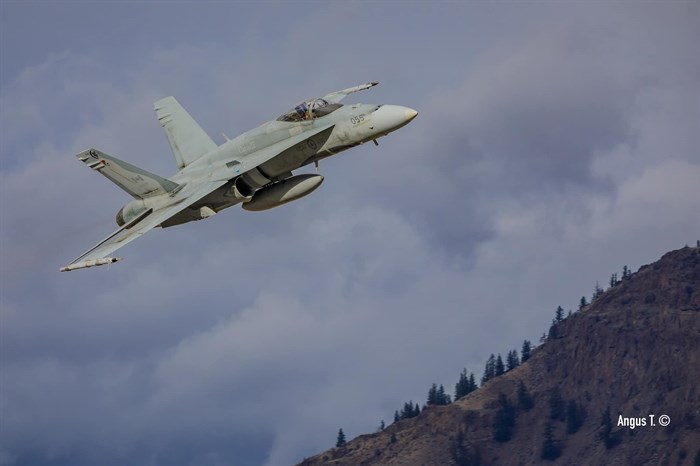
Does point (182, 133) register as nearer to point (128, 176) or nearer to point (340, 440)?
point (128, 176)

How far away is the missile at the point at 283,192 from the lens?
64250 mm

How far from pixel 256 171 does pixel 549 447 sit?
136834 millimetres

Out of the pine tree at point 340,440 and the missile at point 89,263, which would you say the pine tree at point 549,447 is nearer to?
the pine tree at point 340,440

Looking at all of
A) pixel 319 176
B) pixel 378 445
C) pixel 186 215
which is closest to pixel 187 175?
pixel 186 215

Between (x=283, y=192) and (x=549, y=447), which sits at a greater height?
(x=549, y=447)

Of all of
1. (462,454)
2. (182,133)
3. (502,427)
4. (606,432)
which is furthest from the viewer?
(502,427)

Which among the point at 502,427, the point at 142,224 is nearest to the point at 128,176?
the point at 142,224

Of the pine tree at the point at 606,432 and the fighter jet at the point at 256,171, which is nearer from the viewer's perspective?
the fighter jet at the point at 256,171

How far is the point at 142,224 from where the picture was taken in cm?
6656

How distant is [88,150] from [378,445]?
123 meters

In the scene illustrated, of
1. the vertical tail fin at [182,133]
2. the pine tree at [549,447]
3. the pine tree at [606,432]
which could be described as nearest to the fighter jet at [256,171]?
the vertical tail fin at [182,133]

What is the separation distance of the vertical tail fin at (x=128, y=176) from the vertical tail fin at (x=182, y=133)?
392 centimetres

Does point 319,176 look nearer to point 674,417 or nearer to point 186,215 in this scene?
point 186,215

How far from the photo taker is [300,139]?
65062mm
